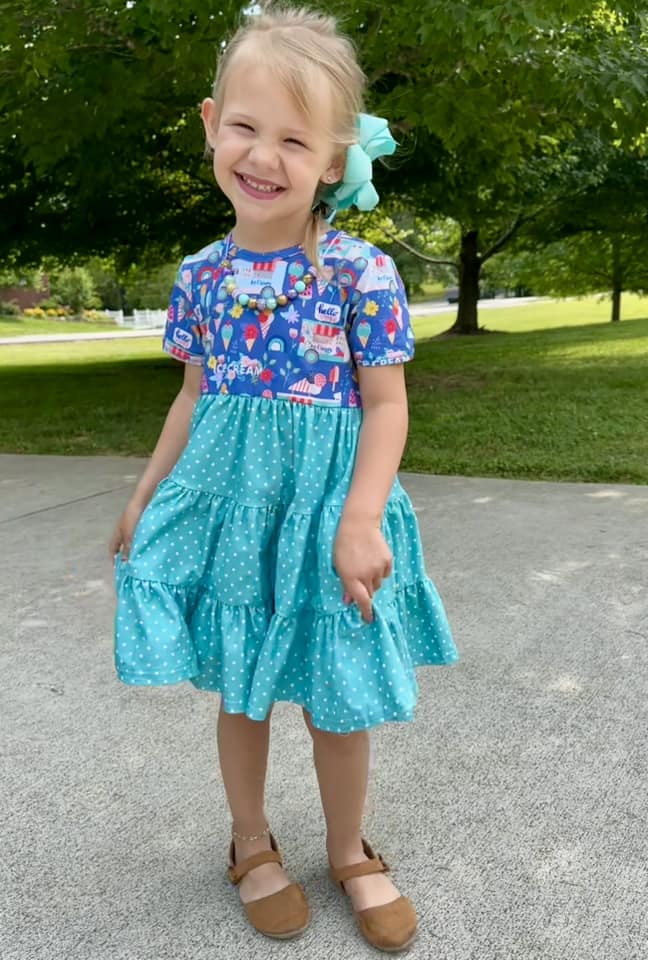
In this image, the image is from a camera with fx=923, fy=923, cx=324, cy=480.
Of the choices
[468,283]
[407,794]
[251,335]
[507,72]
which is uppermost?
[507,72]

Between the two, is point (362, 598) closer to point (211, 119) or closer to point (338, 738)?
point (338, 738)

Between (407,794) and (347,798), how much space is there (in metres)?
0.48

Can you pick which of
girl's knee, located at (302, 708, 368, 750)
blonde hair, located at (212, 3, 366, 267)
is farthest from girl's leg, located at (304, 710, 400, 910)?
blonde hair, located at (212, 3, 366, 267)

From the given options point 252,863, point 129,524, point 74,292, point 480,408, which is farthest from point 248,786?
point 74,292

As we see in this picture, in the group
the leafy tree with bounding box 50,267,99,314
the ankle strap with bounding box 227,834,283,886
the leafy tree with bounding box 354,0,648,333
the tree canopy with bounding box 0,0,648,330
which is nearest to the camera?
the ankle strap with bounding box 227,834,283,886

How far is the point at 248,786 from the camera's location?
6.30 ft

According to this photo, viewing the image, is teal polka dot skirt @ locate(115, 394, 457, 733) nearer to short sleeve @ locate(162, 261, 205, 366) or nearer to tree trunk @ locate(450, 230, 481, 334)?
short sleeve @ locate(162, 261, 205, 366)

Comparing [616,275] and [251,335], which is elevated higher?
[616,275]

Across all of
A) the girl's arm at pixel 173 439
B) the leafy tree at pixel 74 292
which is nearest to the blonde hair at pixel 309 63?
the girl's arm at pixel 173 439

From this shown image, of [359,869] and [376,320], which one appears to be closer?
[376,320]

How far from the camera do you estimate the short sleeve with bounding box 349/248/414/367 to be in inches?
66.1

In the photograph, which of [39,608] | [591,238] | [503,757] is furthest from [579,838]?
[591,238]

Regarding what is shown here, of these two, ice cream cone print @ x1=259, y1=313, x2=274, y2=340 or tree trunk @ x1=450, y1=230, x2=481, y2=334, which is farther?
tree trunk @ x1=450, y1=230, x2=481, y2=334

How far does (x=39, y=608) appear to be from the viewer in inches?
141
